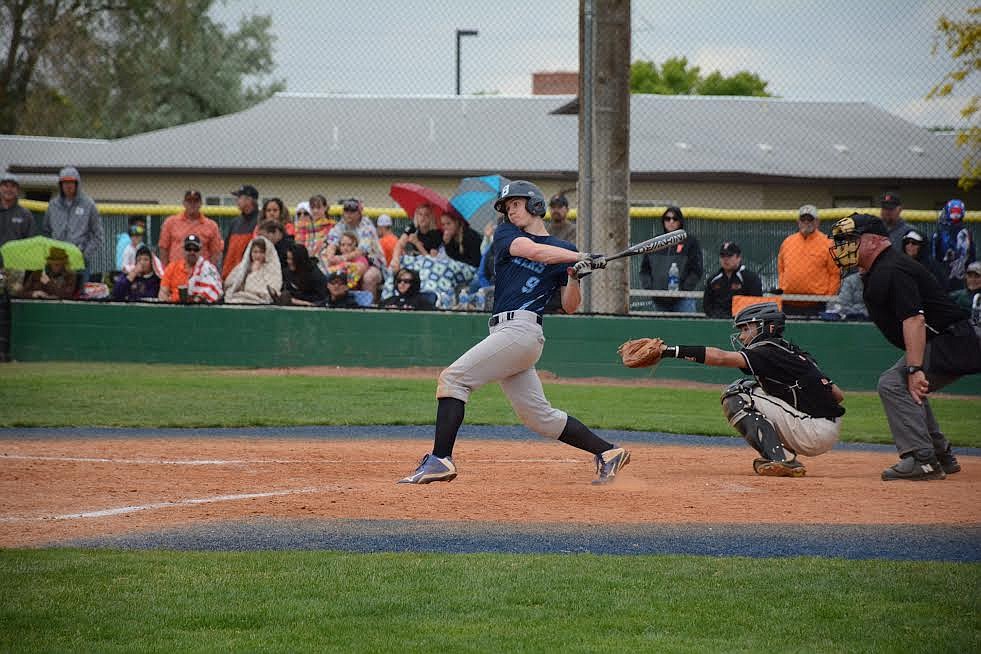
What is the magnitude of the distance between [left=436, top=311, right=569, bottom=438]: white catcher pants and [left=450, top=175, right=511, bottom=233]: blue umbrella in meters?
8.85

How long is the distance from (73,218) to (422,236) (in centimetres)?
502

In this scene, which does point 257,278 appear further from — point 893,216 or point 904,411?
point 904,411

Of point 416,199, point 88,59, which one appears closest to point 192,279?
point 416,199

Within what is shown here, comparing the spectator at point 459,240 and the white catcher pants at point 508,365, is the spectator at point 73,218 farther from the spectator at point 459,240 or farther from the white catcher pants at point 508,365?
the white catcher pants at point 508,365

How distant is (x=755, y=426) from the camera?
887 cm

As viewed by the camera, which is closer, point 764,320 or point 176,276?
point 764,320

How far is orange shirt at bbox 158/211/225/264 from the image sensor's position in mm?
16984

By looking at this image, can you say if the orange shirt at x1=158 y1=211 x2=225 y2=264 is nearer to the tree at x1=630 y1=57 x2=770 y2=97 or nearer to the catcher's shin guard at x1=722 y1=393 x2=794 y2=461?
the catcher's shin guard at x1=722 y1=393 x2=794 y2=461

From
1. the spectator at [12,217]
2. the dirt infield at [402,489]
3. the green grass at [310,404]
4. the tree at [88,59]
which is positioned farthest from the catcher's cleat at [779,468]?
the tree at [88,59]

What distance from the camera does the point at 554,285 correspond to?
800 cm

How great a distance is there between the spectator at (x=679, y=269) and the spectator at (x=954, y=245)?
9.30 feet

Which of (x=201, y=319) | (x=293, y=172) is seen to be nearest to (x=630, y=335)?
(x=201, y=319)

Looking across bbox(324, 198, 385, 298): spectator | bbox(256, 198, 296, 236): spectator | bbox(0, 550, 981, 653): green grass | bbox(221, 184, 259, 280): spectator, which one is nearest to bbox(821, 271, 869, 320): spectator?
bbox(324, 198, 385, 298): spectator

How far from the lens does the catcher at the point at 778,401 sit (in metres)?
8.81
